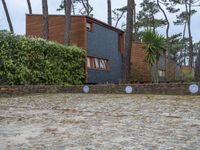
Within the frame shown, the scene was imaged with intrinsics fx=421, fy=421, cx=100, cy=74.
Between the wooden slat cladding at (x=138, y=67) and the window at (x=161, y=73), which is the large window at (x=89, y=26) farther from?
the window at (x=161, y=73)

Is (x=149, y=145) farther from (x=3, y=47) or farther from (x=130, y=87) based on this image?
(x=3, y=47)

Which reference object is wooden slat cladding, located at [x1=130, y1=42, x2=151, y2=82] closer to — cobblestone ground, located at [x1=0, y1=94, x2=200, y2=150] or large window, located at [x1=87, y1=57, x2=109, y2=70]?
large window, located at [x1=87, y1=57, x2=109, y2=70]

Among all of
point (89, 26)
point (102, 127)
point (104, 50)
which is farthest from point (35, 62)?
point (102, 127)

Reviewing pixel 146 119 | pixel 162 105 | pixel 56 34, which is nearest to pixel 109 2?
pixel 56 34

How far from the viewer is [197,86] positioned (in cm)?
1348

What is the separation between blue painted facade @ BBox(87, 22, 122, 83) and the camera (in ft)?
80.8

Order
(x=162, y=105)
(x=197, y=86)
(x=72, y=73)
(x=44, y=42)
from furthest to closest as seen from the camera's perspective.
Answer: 1. (x=72, y=73)
2. (x=44, y=42)
3. (x=197, y=86)
4. (x=162, y=105)

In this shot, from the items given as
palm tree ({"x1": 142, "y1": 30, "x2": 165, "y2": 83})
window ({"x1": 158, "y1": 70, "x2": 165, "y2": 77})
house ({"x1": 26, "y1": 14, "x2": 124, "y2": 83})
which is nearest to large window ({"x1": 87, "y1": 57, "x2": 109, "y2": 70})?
house ({"x1": 26, "y1": 14, "x2": 124, "y2": 83})

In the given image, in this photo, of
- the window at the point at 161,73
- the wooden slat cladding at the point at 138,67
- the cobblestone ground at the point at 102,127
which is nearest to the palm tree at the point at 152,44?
the wooden slat cladding at the point at 138,67

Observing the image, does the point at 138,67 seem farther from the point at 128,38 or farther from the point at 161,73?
the point at 128,38

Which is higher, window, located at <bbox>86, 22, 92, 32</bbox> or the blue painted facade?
window, located at <bbox>86, 22, 92, 32</bbox>

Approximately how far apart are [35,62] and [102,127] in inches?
412

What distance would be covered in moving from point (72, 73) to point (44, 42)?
347cm

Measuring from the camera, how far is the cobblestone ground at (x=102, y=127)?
5730 millimetres
